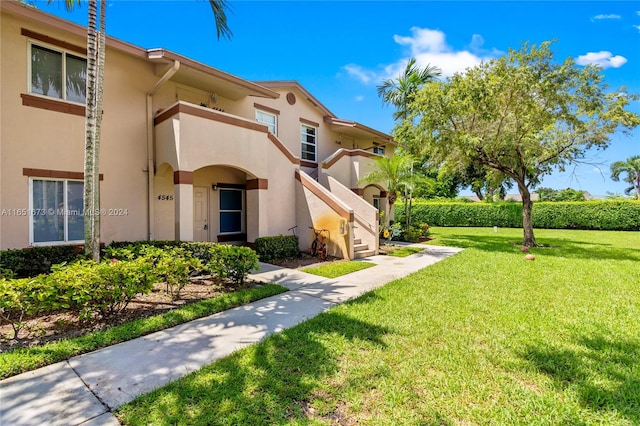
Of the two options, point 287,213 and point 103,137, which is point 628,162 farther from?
point 103,137

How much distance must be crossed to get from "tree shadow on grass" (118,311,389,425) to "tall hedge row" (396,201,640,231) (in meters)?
24.2

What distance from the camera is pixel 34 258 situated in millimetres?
7020

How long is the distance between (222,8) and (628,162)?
223 ft

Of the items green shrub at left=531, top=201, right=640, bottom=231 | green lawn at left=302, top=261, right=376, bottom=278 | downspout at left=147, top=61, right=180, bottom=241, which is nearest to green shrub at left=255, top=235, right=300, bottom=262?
green lawn at left=302, top=261, right=376, bottom=278

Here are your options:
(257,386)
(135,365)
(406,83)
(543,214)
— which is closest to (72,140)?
(135,365)

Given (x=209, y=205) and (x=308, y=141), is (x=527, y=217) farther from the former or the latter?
(x=209, y=205)

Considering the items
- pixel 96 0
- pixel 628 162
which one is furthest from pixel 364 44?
pixel 628 162

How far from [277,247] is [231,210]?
2901 mm

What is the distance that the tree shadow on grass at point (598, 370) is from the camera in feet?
10.3

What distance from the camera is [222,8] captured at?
7766 millimetres

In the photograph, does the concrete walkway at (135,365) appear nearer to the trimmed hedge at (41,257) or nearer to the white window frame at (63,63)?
the trimmed hedge at (41,257)

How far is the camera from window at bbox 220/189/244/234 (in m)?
12.1

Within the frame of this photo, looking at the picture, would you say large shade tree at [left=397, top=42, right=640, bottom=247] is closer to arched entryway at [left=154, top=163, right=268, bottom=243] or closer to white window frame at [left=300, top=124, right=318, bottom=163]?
white window frame at [left=300, top=124, right=318, bottom=163]

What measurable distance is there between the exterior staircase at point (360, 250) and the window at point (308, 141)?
5837mm
